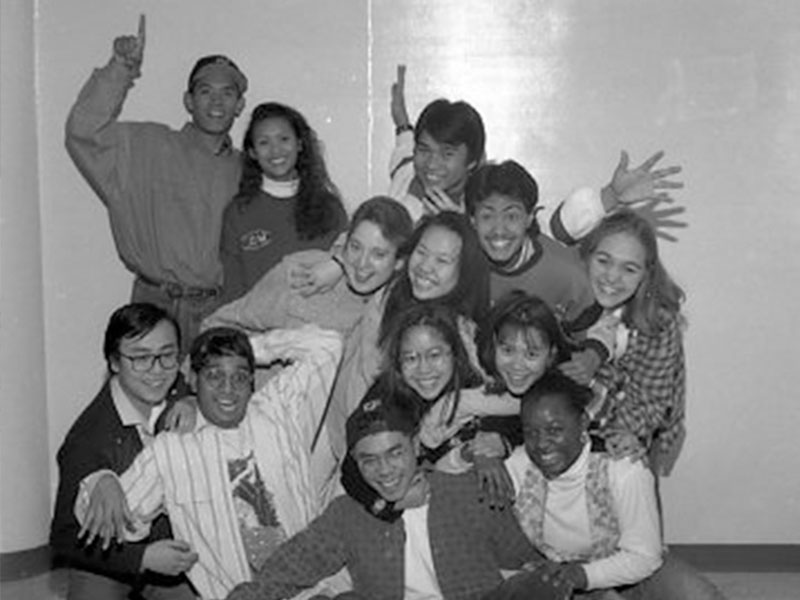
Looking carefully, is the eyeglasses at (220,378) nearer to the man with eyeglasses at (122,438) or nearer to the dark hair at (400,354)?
the man with eyeglasses at (122,438)

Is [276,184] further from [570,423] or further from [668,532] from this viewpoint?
[668,532]

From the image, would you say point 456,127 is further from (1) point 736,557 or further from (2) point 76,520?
(1) point 736,557

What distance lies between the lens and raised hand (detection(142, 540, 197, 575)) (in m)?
4.18

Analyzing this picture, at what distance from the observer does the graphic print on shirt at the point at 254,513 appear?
14.0 ft

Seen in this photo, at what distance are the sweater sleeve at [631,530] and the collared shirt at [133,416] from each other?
1.10 meters

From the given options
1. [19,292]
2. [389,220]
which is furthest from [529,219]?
[19,292]

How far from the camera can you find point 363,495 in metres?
4.17

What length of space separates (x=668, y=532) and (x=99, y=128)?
2.12 metres

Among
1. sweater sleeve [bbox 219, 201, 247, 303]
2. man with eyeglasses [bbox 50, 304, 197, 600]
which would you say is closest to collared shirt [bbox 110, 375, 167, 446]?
man with eyeglasses [bbox 50, 304, 197, 600]

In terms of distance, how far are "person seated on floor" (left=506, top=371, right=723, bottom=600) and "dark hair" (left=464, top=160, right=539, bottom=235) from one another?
1.72 feet

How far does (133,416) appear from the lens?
438 centimetres

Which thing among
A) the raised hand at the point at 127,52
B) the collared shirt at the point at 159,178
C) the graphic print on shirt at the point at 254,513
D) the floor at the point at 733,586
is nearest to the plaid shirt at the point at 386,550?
the graphic print on shirt at the point at 254,513

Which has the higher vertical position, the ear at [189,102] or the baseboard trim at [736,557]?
the ear at [189,102]

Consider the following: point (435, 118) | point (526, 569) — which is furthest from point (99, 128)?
point (526, 569)
